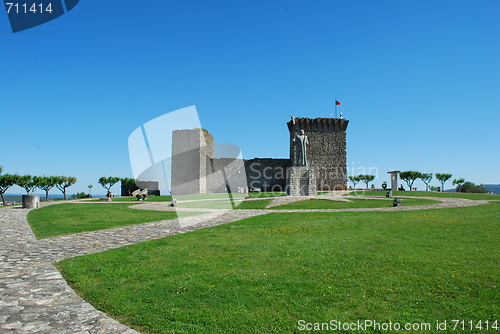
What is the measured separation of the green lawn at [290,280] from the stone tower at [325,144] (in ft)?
137

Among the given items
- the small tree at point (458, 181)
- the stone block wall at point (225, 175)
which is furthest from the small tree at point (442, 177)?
the stone block wall at point (225, 175)

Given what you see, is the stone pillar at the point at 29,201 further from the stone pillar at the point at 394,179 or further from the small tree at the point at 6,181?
the stone pillar at the point at 394,179

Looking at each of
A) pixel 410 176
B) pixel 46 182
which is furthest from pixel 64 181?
pixel 410 176

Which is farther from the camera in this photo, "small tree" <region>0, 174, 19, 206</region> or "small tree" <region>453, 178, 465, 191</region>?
"small tree" <region>453, 178, 465, 191</region>

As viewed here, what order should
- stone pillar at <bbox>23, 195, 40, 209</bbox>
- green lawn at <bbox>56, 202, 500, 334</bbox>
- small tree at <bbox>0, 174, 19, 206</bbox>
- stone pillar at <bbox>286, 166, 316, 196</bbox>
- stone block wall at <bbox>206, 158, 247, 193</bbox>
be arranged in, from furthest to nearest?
stone block wall at <bbox>206, 158, 247, 193</bbox>
small tree at <bbox>0, 174, 19, 206</bbox>
stone pillar at <bbox>286, 166, 316, 196</bbox>
stone pillar at <bbox>23, 195, 40, 209</bbox>
green lawn at <bbox>56, 202, 500, 334</bbox>

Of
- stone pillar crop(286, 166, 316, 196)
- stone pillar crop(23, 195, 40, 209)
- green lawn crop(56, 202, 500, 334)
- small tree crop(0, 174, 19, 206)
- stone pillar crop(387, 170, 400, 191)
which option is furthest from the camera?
stone pillar crop(387, 170, 400, 191)

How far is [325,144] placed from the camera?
5172 cm

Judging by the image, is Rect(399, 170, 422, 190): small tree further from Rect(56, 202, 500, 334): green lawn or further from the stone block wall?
Rect(56, 202, 500, 334): green lawn

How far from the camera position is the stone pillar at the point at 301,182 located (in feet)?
86.8

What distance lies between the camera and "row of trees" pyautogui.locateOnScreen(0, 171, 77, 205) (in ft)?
118

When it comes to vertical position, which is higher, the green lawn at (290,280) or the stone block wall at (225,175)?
the stone block wall at (225,175)

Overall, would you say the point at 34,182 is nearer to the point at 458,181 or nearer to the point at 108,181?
the point at 108,181

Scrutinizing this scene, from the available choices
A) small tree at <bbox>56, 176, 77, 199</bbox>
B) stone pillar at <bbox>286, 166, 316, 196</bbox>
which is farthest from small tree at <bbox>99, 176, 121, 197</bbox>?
stone pillar at <bbox>286, 166, 316, 196</bbox>

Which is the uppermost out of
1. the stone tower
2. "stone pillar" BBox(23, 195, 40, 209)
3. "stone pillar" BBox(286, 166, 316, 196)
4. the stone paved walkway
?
the stone tower
